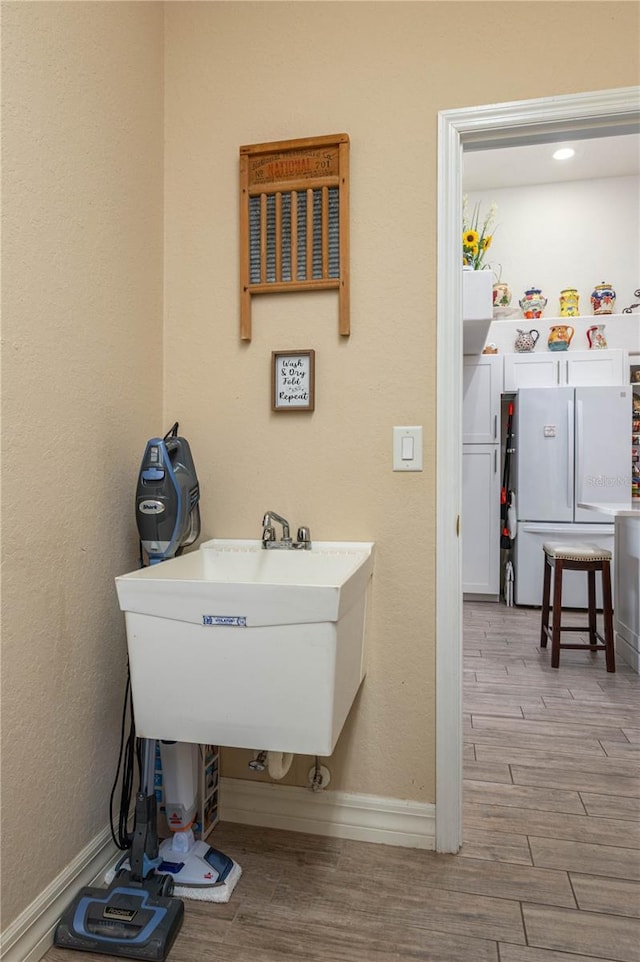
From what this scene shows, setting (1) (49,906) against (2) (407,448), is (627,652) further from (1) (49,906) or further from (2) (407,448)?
(1) (49,906)

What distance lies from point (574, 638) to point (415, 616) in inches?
107

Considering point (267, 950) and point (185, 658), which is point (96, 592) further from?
point (267, 950)

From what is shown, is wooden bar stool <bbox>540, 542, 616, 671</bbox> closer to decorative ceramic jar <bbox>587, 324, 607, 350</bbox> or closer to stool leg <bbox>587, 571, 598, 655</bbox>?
stool leg <bbox>587, 571, 598, 655</bbox>

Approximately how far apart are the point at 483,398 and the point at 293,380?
3467 millimetres

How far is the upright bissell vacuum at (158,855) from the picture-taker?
1.32m

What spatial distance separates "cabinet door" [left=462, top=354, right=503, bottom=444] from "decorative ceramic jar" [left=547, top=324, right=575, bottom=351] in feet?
1.68

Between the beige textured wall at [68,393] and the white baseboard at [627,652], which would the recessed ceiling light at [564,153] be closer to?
the white baseboard at [627,652]

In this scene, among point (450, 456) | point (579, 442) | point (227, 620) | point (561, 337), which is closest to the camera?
point (227, 620)

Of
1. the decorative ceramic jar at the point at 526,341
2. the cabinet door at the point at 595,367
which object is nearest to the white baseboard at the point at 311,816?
the cabinet door at the point at 595,367

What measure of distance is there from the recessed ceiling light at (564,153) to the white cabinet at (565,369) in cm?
162

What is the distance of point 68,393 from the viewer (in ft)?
4.66

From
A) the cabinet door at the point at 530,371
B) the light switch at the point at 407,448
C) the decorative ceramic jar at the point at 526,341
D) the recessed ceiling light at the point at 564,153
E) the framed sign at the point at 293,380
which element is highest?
the recessed ceiling light at the point at 564,153

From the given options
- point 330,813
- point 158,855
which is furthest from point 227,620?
point 330,813

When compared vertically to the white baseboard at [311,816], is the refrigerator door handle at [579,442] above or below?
above
